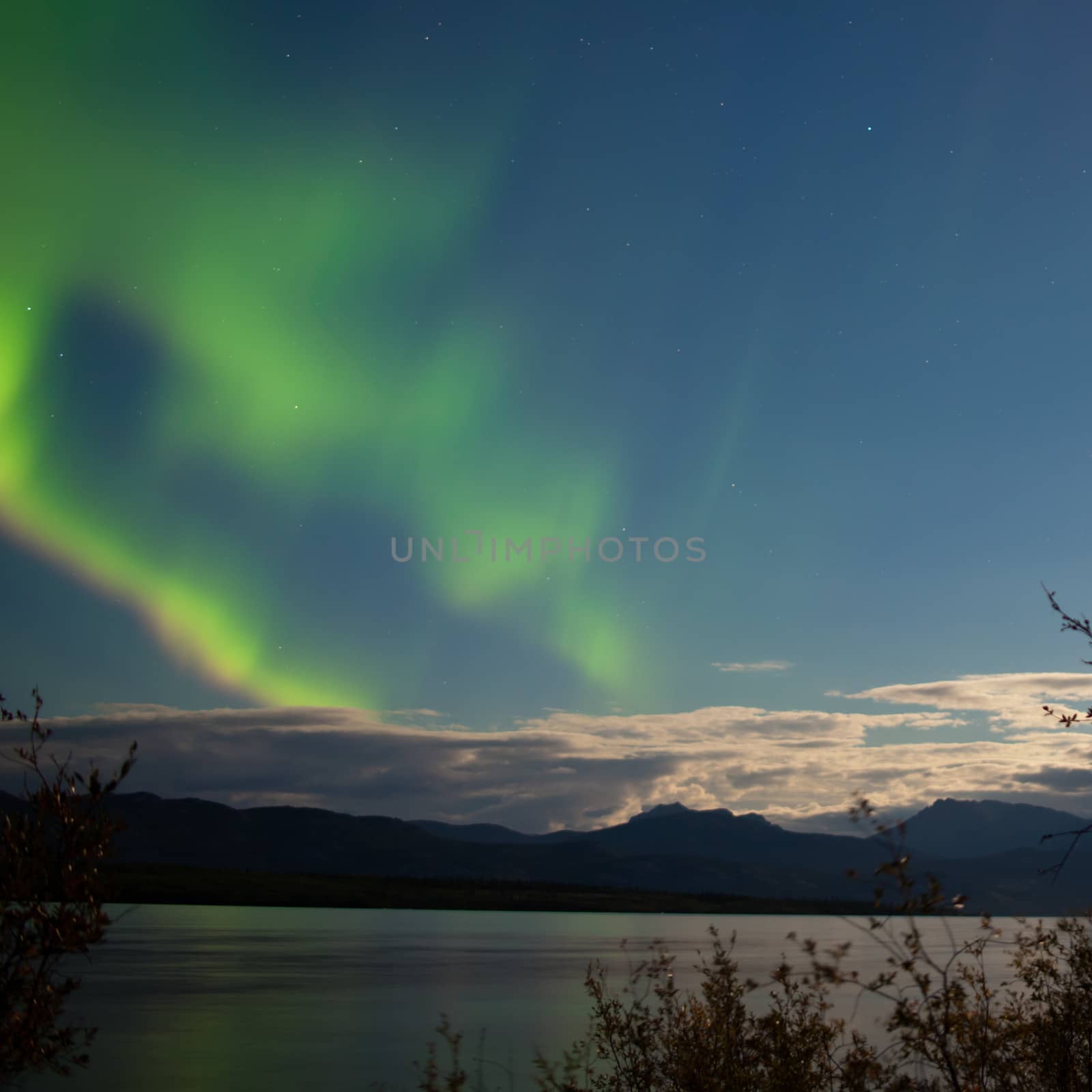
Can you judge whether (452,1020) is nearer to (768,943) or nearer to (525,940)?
(525,940)

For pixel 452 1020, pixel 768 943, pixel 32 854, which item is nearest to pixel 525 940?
pixel 768 943

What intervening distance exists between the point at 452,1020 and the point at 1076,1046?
60035 mm

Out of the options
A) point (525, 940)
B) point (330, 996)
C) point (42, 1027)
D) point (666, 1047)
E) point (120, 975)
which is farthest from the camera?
point (525, 940)

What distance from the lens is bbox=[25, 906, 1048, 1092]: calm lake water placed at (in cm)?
5459

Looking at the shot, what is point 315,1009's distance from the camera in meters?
80.2

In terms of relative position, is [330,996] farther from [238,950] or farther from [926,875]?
[926,875]

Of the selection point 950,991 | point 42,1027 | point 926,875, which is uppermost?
point 926,875

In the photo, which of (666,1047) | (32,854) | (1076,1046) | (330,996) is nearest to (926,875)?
(32,854)

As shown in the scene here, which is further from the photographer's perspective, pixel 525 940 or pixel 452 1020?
pixel 525 940

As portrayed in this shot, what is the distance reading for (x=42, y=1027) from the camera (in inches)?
495

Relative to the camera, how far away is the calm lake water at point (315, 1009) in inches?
2149

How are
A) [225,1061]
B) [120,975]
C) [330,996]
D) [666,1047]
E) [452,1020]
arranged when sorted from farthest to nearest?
[120,975] < [330,996] < [452,1020] < [225,1061] < [666,1047]

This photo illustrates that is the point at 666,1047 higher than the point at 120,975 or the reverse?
higher

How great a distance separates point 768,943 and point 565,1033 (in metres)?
131
